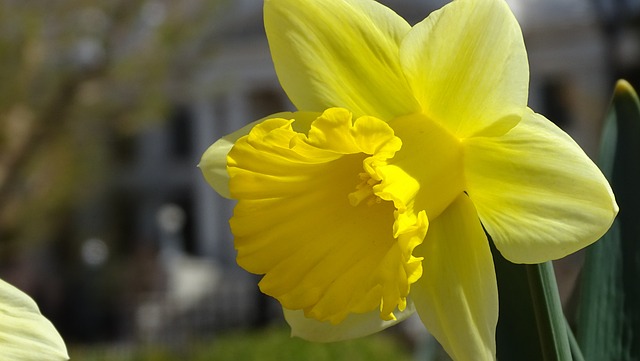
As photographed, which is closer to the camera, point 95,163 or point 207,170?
point 207,170

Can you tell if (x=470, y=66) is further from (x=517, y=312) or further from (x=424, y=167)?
(x=517, y=312)

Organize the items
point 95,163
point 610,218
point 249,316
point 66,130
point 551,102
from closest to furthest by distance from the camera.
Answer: point 610,218 → point 66,130 → point 95,163 → point 249,316 → point 551,102

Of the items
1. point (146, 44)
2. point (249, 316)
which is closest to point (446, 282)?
point (146, 44)

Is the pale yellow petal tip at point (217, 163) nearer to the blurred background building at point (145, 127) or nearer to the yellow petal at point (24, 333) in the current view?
the yellow petal at point (24, 333)

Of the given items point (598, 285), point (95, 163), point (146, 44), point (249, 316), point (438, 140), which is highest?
point (438, 140)

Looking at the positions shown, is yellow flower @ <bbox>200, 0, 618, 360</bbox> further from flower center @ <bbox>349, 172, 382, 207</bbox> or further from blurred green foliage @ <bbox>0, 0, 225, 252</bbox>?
blurred green foliage @ <bbox>0, 0, 225, 252</bbox>

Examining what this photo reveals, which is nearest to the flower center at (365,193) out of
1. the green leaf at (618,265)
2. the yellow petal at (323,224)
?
the yellow petal at (323,224)

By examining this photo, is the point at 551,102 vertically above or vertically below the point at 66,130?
below

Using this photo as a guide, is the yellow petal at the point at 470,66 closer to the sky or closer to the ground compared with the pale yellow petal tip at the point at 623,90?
closer to the sky

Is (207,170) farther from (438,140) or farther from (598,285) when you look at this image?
(598,285)
